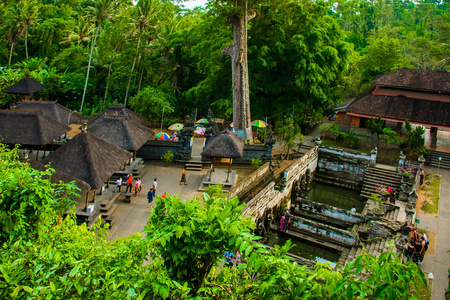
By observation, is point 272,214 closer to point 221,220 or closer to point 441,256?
point 441,256

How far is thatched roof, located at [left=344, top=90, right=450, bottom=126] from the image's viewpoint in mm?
25953

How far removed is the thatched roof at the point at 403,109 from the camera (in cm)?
2595

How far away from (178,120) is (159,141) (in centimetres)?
724

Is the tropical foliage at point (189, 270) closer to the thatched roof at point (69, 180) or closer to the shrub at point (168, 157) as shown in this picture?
the thatched roof at point (69, 180)

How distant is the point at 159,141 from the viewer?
23266 millimetres

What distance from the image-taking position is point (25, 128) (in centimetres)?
1898

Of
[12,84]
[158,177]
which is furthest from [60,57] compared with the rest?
[158,177]

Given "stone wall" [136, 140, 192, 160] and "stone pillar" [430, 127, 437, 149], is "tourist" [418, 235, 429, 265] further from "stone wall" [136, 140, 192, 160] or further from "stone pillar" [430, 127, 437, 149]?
"stone pillar" [430, 127, 437, 149]

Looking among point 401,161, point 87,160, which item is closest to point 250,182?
point 87,160

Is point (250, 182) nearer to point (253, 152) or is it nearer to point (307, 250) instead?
point (307, 250)

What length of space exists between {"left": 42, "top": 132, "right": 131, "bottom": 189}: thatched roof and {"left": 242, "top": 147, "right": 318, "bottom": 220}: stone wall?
6.01 m

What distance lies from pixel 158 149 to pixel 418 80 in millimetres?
19176

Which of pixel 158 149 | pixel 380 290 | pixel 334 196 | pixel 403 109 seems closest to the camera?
pixel 380 290

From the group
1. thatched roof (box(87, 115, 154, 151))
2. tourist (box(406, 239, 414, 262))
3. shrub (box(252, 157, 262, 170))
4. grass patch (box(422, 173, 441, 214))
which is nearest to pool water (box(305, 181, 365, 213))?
grass patch (box(422, 173, 441, 214))
